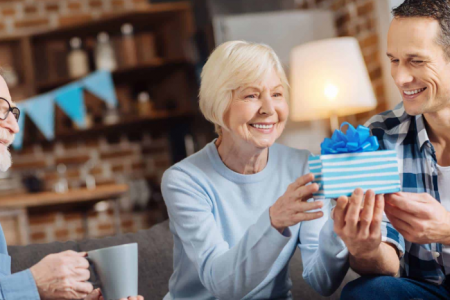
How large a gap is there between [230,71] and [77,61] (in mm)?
3098

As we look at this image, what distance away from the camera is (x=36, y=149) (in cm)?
434

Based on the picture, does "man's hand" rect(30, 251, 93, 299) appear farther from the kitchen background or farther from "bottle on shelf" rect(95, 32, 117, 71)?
"bottle on shelf" rect(95, 32, 117, 71)

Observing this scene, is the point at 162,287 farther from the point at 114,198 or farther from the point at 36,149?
the point at 36,149

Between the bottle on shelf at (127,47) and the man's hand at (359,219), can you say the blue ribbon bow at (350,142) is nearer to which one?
the man's hand at (359,219)

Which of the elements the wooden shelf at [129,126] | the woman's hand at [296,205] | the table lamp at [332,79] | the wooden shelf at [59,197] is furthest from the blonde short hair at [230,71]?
the wooden shelf at [129,126]

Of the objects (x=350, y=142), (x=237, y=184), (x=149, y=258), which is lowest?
(x=149, y=258)

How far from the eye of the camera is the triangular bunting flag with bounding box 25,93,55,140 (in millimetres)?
3926

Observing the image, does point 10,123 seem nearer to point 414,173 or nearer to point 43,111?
point 414,173

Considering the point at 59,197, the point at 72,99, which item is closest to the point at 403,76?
the point at 59,197

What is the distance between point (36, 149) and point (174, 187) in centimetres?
326

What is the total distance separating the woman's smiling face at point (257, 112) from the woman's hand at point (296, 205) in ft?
0.97

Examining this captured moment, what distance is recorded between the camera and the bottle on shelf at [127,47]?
13.9ft

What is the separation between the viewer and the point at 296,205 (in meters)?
1.04

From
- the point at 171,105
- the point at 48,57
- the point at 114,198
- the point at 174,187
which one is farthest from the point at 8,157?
the point at 48,57
